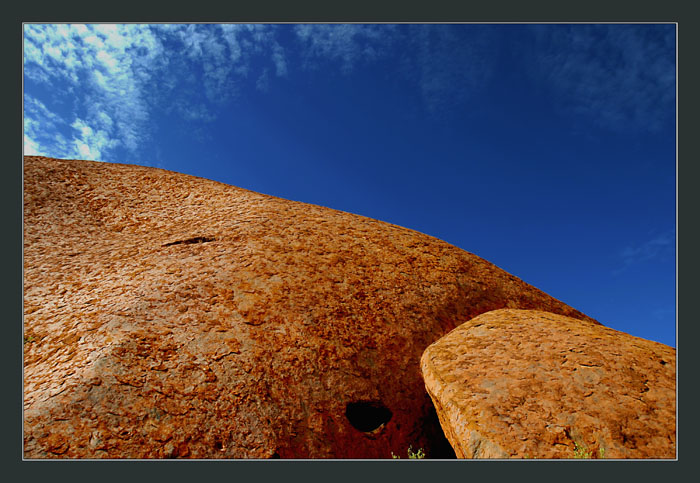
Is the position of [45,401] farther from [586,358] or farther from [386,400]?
[586,358]

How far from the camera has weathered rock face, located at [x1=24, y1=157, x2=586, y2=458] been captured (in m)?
5.80

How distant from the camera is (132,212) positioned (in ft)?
40.7

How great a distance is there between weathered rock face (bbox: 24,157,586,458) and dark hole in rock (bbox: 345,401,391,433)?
0.08 feet

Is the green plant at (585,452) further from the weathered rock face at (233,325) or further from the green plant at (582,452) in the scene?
the weathered rock face at (233,325)

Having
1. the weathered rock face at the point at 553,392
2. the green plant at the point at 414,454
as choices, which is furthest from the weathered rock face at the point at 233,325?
the weathered rock face at the point at 553,392

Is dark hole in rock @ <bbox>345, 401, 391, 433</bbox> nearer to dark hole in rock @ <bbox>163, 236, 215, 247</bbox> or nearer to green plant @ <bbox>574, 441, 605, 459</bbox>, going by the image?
green plant @ <bbox>574, 441, 605, 459</bbox>

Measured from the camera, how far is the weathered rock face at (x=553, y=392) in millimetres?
5195

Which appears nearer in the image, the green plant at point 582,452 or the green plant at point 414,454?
the green plant at point 582,452

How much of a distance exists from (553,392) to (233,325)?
543 cm

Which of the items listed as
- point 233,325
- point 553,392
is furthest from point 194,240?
point 553,392

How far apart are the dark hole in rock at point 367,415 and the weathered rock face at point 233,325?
2 cm

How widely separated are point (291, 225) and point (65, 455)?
283 inches

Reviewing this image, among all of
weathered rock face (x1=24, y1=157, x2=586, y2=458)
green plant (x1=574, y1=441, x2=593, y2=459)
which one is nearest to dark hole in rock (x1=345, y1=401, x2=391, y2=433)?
weathered rock face (x1=24, y1=157, x2=586, y2=458)

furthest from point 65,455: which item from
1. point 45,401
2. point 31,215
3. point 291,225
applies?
point 31,215
